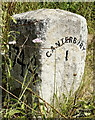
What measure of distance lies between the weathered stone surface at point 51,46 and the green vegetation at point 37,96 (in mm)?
151

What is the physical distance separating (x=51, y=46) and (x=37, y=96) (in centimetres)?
60

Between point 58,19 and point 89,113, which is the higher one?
point 58,19

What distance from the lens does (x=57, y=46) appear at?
7.71 feet

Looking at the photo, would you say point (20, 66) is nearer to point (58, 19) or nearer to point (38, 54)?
point (38, 54)

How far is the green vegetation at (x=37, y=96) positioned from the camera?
2070mm

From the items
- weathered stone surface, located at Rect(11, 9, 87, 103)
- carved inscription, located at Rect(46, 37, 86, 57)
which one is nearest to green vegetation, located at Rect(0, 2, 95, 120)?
weathered stone surface, located at Rect(11, 9, 87, 103)

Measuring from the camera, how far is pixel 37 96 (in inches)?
77.8

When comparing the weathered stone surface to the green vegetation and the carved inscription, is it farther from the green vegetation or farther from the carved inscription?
the green vegetation

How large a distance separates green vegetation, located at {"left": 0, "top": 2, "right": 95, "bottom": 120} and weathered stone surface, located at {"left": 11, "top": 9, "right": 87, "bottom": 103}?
0.50 ft

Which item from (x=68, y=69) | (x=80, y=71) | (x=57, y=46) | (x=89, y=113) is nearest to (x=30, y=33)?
(x=57, y=46)

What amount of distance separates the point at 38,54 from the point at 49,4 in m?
2.85

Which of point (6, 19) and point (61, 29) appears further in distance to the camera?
point (6, 19)

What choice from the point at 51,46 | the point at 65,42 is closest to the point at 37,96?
the point at 51,46

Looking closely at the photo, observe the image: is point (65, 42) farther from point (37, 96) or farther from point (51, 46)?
point (37, 96)
